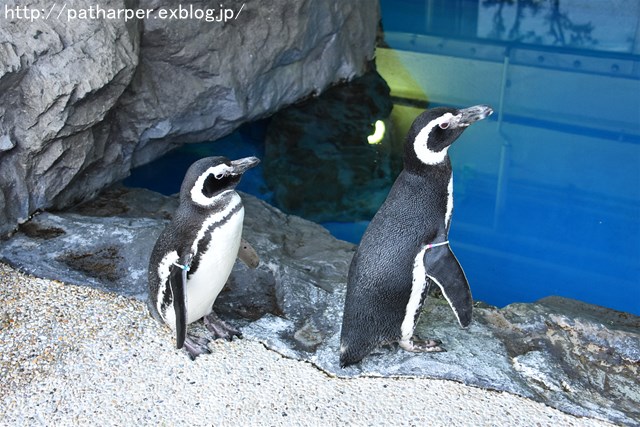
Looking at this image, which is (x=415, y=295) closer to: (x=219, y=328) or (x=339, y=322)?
(x=339, y=322)

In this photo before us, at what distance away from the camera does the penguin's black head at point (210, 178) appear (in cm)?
251

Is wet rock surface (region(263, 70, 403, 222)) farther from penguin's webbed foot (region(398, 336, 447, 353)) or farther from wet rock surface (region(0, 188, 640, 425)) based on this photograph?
penguin's webbed foot (region(398, 336, 447, 353))

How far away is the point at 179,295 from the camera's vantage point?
8.18 feet

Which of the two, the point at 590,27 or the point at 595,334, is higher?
the point at 590,27

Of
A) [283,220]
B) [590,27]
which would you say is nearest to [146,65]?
[283,220]

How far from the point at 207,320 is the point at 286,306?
332 millimetres

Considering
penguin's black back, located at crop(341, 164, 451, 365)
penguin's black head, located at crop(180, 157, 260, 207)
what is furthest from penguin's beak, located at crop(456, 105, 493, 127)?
penguin's black head, located at crop(180, 157, 260, 207)

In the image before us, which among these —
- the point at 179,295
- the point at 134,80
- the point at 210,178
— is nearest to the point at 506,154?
the point at 134,80

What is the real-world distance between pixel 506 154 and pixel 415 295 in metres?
3.40

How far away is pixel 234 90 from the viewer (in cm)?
484

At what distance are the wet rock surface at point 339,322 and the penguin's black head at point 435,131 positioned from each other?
0.70 meters

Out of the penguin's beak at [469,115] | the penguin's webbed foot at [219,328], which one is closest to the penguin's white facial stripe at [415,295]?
the penguin's beak at [469,115]

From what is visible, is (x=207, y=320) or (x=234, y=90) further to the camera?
(x=234, y=90)

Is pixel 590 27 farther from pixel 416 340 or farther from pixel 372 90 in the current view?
pixel 416 340
